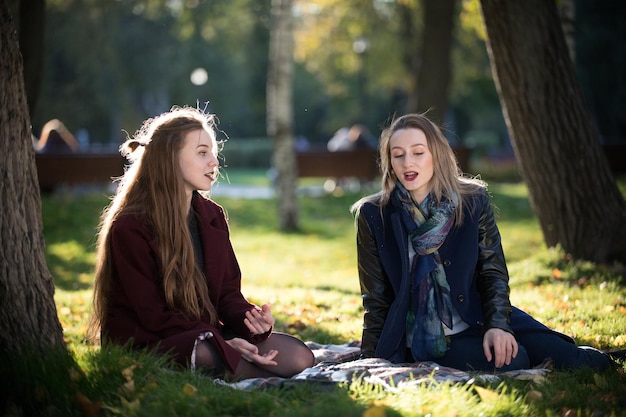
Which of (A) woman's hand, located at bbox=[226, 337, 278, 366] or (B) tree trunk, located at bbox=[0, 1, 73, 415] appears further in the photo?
(A) woman's hand, located at bbox=[226, 337, 278, 366]

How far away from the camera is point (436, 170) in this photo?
4.61 m

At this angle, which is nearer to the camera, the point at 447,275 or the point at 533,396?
the point at 533,396

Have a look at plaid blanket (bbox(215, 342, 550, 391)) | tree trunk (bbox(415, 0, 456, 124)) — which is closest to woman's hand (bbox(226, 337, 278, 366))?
plaid blanket (bbox(215, 342, 550, 391))

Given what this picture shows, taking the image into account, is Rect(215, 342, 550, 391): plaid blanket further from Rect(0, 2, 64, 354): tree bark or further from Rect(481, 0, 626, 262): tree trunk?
Rect(481, 0, 626, 262): tree trunk

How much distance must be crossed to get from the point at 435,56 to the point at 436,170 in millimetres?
13853

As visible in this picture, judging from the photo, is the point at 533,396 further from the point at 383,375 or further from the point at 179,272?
the point at 179,272

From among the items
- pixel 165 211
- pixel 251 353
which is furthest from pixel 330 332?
pixel 165 211

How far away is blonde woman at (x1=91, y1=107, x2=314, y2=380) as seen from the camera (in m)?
4.12

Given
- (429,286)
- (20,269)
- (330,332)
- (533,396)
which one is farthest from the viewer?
(330,332)

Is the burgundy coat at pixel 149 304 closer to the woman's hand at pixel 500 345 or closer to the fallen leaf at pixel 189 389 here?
the fallen leaf at pixel 189 389

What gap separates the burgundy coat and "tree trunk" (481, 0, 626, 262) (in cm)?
439

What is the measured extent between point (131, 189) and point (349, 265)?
26.0 feet

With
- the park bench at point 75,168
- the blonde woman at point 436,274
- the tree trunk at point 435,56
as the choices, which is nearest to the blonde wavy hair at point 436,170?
the blonde woman at point 436,274

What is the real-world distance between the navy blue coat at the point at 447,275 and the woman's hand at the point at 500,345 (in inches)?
3.1
